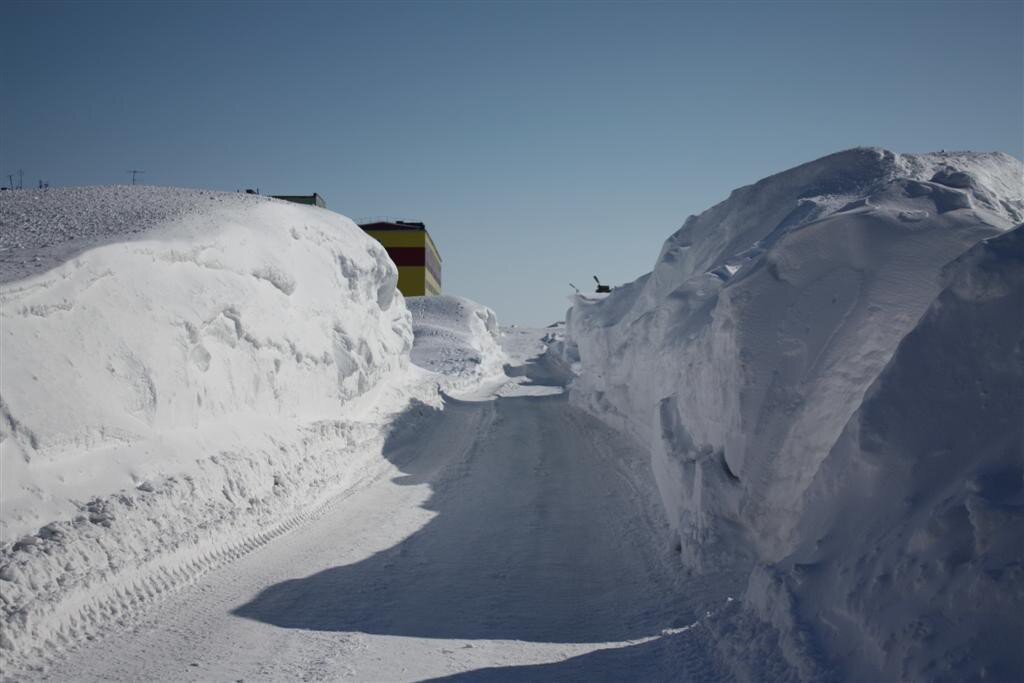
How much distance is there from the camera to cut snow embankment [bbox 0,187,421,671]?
275 inches

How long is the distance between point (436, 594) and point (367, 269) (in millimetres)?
12783

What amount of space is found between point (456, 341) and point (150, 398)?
2975 centimetres

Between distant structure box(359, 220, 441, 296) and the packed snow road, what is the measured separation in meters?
42.4

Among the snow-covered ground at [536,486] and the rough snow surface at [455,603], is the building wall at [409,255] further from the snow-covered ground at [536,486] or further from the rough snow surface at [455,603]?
the rough snow surface at [455,603]

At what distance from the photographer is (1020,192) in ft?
44.0

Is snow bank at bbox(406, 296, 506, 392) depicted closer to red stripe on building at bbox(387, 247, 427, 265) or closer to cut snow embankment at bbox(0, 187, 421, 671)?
red stripe on building at bbox(387, 247, 427, 265)

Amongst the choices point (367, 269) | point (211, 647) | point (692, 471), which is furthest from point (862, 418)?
point (367, 269)

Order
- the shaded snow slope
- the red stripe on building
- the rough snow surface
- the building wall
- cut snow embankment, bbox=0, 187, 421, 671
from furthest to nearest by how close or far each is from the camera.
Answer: the red stripe on building < the building wall < cut snow embankment, bbox=0, 187, 421, 671 < the rough snow surface < the shaded snow slope

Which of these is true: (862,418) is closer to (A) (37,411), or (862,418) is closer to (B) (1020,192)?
(A) (37,411)

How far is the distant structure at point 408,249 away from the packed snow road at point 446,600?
1669 inches

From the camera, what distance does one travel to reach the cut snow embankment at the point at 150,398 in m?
6.99

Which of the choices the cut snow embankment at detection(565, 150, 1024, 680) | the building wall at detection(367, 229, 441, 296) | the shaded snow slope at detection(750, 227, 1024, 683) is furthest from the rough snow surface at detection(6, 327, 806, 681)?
the building wall at detection(367, 229, 441, 296)

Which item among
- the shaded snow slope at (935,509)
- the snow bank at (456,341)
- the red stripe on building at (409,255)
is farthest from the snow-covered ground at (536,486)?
the red stripe on building at (409,255)

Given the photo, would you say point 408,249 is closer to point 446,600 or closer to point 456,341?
point 456,341
